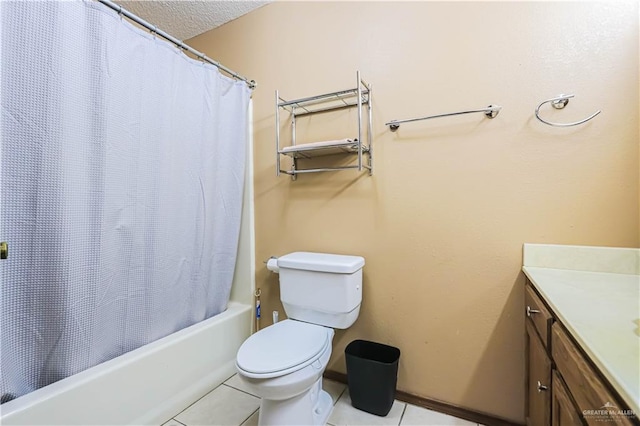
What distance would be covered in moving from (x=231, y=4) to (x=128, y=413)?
2.29 metres

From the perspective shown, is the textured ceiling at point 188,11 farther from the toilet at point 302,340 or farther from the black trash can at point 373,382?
the black trash can at point 373,382

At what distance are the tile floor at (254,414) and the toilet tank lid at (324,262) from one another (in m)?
0.69

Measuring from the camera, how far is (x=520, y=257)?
49.5 inches

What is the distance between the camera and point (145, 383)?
126cm

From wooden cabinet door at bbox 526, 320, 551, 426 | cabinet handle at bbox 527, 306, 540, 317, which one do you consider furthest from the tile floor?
cabinet handle at bbox 527, 306, 540, 317

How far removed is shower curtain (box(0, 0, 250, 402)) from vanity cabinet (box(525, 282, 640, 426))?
156 centimetres

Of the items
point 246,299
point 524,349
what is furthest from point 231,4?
point 524,349

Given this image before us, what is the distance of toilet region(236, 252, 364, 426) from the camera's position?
1.10 m

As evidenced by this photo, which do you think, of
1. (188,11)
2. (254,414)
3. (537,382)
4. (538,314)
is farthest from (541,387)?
(188,11)

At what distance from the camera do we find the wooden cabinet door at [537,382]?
2.94 feet

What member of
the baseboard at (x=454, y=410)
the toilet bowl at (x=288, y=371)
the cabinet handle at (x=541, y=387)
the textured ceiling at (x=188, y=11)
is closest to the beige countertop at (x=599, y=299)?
the cabinet handle at (x=541, y=387)

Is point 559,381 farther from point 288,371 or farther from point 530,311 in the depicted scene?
point 288,371

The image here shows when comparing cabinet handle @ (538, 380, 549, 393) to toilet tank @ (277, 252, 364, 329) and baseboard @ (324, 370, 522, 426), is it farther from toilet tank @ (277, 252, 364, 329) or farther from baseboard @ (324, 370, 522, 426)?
toilet tank @ (277, 252, 364, 329)

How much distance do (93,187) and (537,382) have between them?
1832 mm
